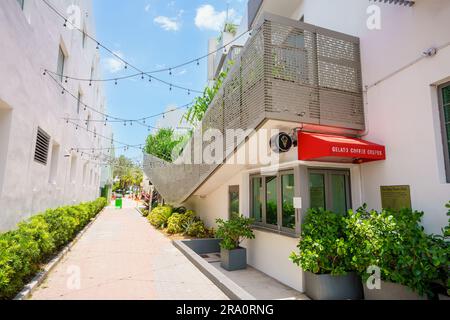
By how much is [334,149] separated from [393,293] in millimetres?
2385

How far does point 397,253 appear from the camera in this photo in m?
3.72

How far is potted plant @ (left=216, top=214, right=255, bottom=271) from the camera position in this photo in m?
6.84

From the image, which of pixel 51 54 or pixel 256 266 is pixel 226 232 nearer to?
pixel 256 266

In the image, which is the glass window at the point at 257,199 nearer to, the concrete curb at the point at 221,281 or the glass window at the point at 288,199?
A: the glass window at the point at 288,199

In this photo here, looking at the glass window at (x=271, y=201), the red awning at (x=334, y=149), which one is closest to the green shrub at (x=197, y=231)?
the glass window at (x=271, y=201)

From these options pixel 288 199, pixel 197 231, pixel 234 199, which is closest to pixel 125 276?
pixel 288 199

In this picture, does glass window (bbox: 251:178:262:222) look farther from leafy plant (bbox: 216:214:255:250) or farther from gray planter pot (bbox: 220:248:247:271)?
gray planter pot (bbox: 220:248:247:271)

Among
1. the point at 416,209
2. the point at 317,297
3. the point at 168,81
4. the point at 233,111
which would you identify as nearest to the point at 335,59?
Answer: the point at 233,111

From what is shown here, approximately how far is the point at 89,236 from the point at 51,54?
688 centimetres

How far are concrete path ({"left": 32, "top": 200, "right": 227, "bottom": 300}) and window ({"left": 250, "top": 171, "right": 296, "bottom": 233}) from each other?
204cm

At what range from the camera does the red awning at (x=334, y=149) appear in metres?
4.80

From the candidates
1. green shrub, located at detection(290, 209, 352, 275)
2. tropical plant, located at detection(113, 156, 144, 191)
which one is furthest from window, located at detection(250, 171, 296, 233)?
tropical plant, located at detection(113, 156, 144, 191)

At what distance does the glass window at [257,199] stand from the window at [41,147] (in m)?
5.84

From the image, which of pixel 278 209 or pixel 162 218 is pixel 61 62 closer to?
pixel 162 218
